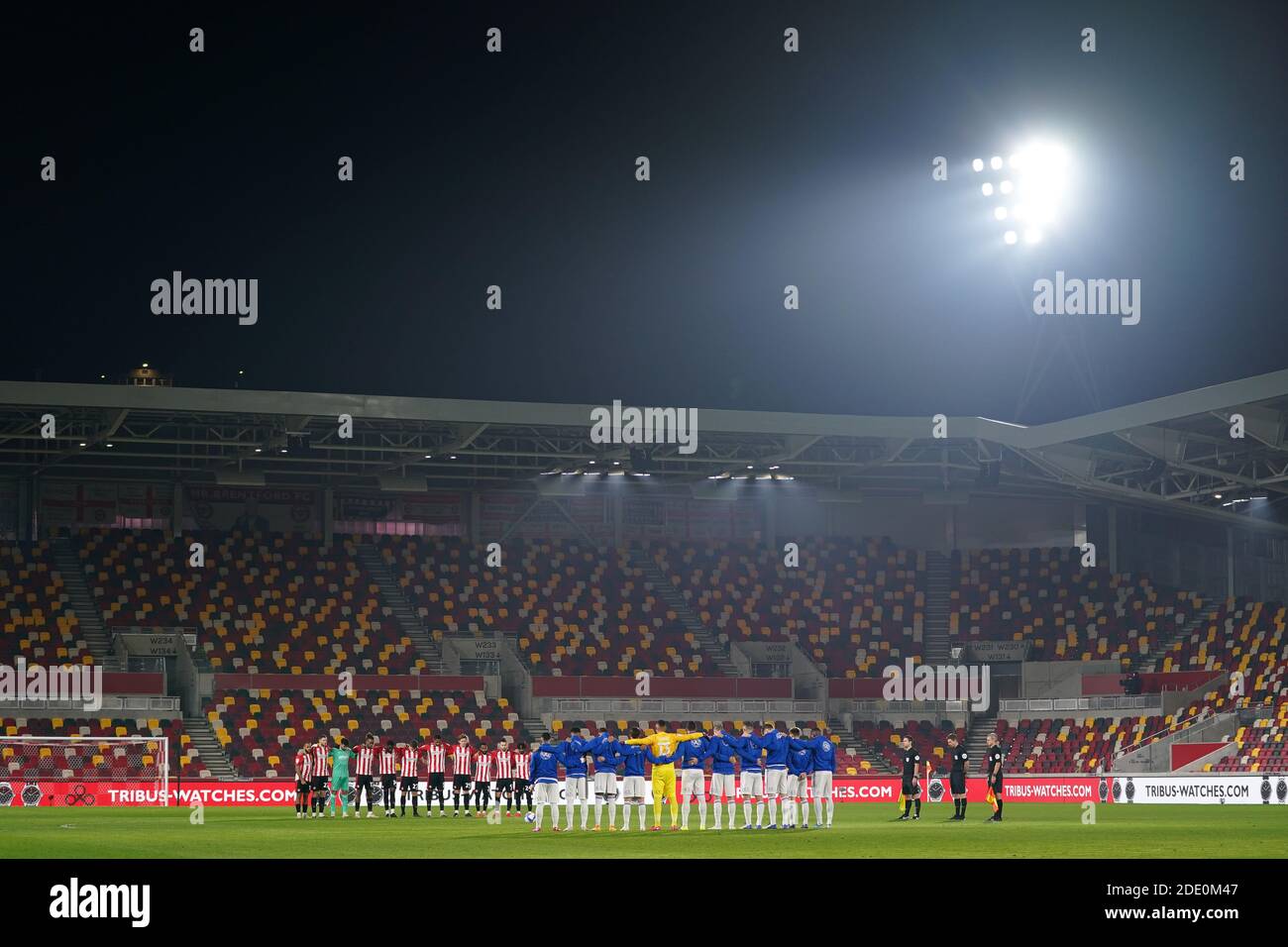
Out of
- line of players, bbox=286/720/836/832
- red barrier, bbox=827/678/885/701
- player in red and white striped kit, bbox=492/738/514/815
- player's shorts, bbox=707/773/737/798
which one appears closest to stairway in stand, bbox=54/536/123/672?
player in red and white striped kit, bbox=492/738/514/815

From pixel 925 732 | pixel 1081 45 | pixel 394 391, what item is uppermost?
pixel 1081 45

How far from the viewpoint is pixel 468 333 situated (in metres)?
60.8

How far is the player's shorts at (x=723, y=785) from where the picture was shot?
3111 centimetres

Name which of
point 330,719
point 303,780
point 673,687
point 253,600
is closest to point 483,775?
point 303,780

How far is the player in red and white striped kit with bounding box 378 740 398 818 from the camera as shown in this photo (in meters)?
41.8

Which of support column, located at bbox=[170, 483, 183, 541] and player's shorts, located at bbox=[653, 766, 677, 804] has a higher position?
support column, located at bbox=[170, 483, 183, 541]

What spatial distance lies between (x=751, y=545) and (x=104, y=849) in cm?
4255

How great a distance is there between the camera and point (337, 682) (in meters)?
55.3

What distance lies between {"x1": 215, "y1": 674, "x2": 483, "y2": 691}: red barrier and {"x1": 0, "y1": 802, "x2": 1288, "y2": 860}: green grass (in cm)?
1320

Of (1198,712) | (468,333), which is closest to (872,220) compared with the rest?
(468,333)

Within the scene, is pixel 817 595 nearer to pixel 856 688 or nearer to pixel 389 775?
pixel 856 688

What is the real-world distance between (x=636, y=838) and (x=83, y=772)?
78.3 feet

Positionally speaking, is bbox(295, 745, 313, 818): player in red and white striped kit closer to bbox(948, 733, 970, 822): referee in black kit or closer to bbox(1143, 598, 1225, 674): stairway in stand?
bbox(948, 733, 970, 822): referee in black kit
